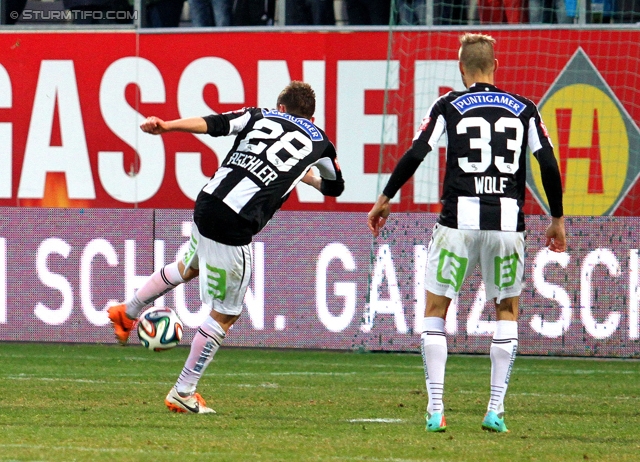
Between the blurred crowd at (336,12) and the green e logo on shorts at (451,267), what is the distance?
26.1ft

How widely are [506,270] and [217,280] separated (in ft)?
5.75

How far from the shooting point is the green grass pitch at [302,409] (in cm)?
588

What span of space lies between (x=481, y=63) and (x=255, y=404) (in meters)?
2.61

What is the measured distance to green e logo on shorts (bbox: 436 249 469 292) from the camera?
6652 mm

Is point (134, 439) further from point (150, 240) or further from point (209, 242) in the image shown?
point (150, 240)

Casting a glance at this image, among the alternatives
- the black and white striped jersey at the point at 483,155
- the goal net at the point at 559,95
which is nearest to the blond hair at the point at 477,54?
the black and white striped jersey at the point at 483,155

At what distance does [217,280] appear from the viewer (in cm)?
755

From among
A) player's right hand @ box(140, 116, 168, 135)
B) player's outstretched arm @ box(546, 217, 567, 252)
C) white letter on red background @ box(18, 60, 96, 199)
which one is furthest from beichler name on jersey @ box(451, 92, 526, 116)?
white letter on red background @ box(18, 60, 96, 199)

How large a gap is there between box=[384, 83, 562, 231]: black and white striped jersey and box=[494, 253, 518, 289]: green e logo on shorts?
0.51 ft

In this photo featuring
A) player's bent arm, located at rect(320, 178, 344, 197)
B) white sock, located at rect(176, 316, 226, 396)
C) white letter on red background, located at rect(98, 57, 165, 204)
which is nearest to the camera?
white sock, located at rect(176, 316, 226, 396)

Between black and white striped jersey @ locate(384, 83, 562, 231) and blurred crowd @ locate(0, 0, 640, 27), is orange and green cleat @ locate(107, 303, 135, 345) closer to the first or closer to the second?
black and white striped jersey @ locate(384, 83, 562, 231)

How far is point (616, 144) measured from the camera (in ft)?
45.7

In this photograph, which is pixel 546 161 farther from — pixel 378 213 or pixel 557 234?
pixel 378 213

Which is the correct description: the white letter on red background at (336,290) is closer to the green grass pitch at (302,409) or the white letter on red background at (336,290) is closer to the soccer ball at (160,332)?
the green grass pitch at (302,409)
